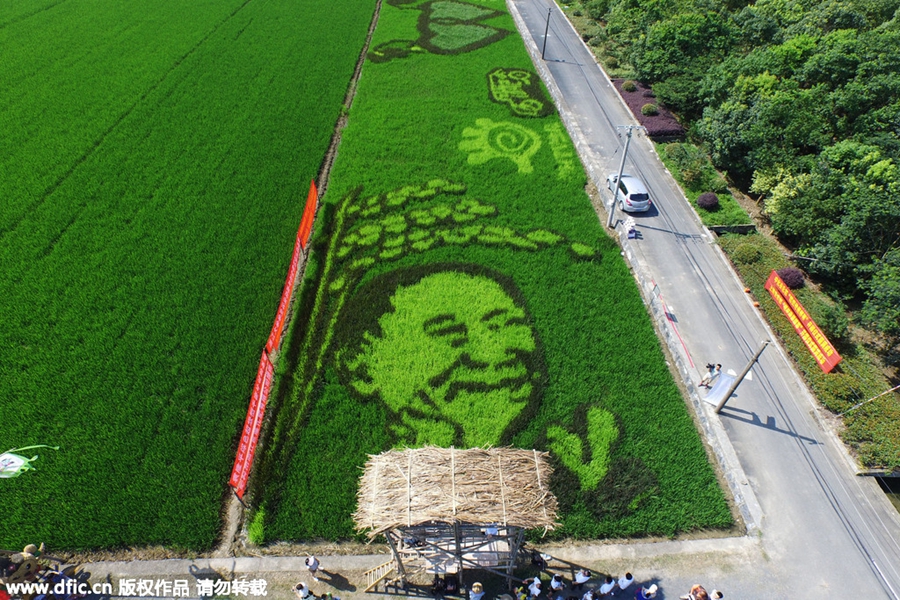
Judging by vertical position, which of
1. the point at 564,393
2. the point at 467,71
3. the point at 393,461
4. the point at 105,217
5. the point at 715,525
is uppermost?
the point at 467,71

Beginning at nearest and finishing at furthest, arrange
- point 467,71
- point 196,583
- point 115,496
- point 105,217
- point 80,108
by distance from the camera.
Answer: point 196,583
point 115,496
point 105,217
point 80,108
point 467,71

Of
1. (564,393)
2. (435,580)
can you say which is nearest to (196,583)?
(435,580)

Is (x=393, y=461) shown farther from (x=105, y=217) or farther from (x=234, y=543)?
(x=105, y=217)

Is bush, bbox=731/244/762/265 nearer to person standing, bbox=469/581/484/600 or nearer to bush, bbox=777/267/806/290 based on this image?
bush, bbox=777/267/806/290

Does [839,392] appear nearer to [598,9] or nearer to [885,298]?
[885,298]

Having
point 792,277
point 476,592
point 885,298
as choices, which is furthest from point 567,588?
point 792,277

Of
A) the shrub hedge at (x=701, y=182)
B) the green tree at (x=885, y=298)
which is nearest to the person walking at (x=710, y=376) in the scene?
the green tree at (x=885, y=298)
